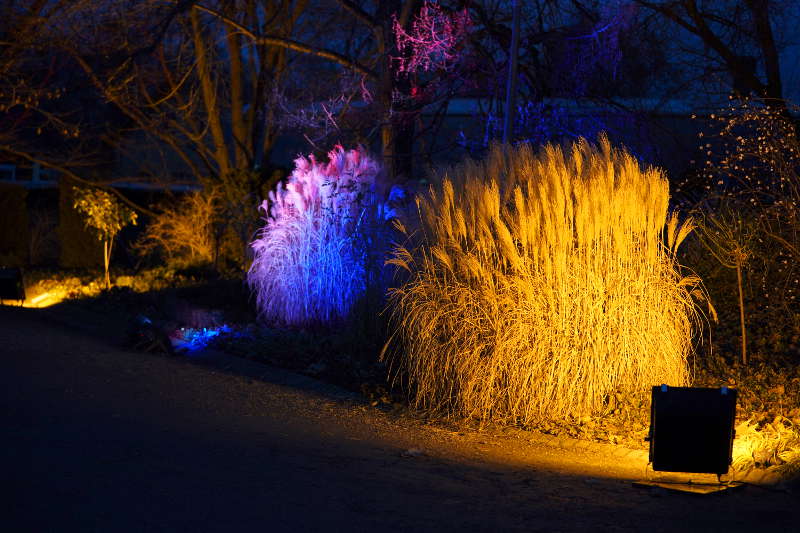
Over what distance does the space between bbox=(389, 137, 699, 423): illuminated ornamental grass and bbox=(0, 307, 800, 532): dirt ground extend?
0.46 metres

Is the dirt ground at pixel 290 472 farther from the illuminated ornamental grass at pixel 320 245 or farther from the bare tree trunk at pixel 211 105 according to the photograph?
the bare tree trunk at pixel 211 105

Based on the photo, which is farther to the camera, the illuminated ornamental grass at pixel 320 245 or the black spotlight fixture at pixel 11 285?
the black spotlight fixture at pixel 11 285

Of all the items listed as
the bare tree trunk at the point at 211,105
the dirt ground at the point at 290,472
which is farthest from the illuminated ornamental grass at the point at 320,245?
the bare tree trunk at the point at 211,105

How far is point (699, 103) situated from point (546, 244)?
35.3 feet

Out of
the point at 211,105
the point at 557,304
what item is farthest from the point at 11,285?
the point at 557,304

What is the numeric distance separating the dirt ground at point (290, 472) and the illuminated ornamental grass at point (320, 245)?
9.32 ft

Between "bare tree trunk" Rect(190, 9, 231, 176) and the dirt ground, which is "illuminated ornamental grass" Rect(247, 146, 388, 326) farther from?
"bare tree trunk" Rect(190, 9, 231, 176)

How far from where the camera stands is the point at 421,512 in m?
5.09

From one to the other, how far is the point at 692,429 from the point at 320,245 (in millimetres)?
6707

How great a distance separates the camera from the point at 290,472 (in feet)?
19.1

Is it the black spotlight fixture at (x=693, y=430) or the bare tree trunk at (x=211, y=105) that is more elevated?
the bare tree trunk at (x=211, y=105)

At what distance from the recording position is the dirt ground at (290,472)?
193 inches

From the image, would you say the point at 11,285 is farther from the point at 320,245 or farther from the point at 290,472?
the point at 290,472

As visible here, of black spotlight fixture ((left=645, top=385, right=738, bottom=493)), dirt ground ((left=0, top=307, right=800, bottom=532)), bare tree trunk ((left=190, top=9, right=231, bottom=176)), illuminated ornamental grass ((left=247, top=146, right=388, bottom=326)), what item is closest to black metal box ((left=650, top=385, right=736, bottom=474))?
black spotlight fixture ((left=645, top=385, right=738, bottom=493))
